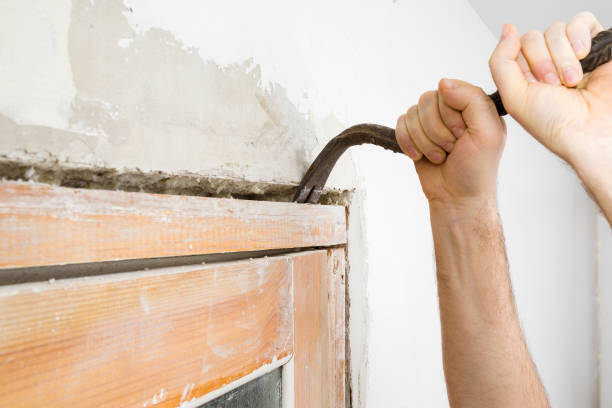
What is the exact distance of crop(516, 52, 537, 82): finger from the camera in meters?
0.47

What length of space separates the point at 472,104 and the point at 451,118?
0.04 meters

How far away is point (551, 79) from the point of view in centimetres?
46

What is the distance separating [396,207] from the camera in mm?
1035

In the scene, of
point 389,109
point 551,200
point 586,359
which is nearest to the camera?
point 389,109

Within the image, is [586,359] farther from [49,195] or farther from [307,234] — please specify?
[49,195]

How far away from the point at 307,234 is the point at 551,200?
250cm

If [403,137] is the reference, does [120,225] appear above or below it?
below

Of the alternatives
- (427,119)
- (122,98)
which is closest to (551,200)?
(427,119)

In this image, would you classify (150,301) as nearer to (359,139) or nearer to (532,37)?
(359,139)

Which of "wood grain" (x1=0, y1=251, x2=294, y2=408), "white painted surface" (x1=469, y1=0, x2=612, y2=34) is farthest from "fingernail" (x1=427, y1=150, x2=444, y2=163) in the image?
"white painted surface" (x1=469, y1=0, x2=612, y2=34)

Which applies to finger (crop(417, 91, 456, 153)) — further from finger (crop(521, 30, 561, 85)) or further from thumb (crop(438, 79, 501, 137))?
finger (crop(521, 30, 561, 85))

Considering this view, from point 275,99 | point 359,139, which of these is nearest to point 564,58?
point 359,139

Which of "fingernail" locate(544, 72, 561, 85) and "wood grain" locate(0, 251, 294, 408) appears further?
"fingernail" locate(544, 72, 561, 85)

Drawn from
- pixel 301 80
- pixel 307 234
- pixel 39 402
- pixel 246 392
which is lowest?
pixel 246 392
